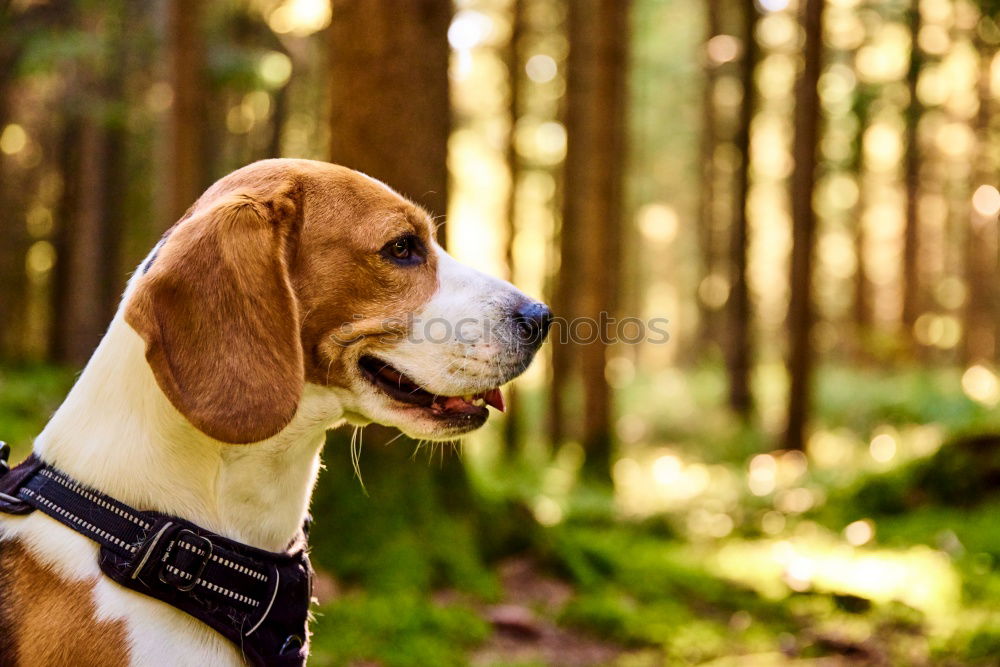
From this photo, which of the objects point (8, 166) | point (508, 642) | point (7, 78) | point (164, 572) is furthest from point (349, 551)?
point (8, 166)

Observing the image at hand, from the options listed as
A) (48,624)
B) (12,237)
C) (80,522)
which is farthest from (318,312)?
(12,237)

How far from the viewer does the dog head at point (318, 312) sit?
2.57 meters

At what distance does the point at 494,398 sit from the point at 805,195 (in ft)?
35.5

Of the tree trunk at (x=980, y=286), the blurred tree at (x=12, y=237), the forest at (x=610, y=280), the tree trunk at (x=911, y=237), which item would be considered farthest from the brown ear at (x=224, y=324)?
the tree trunk at (x=980, y=286)

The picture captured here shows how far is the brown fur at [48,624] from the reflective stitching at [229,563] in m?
0.26

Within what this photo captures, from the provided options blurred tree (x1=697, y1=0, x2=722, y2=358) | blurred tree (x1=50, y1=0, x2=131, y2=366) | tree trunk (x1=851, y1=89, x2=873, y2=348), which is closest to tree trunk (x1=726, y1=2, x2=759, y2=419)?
blurred tree (x1=697, y1=0, x2=722, y2=358)

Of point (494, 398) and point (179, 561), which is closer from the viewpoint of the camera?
point (179, 561)

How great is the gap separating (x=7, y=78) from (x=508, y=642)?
20572 mm

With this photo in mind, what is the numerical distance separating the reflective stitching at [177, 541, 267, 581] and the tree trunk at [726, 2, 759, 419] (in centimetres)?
1407

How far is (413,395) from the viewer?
130 inches

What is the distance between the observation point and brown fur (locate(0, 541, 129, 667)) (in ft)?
8.17

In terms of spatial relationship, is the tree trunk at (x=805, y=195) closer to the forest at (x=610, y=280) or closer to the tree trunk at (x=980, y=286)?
the forest at (x=610, y=280)

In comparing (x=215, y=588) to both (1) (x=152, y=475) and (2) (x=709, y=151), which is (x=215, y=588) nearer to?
(1) (x=152, y=475)

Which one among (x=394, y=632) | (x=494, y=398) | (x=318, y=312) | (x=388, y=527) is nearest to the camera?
(x=318, y=312)
